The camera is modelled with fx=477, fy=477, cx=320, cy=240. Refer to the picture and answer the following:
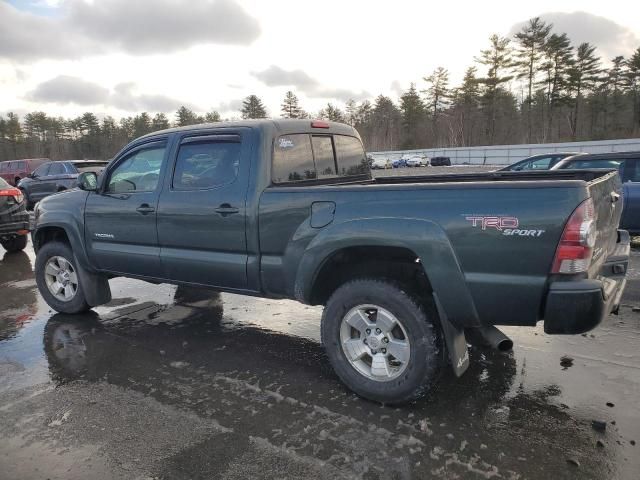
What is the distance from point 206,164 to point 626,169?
773 cm

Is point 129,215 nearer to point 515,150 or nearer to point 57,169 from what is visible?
point 57,169

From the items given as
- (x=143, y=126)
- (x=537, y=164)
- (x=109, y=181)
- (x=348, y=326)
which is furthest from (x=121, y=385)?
(x=143, y=126)

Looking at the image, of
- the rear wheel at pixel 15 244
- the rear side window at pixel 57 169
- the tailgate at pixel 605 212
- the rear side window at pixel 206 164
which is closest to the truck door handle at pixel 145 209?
the rear side window at pixel 206 164

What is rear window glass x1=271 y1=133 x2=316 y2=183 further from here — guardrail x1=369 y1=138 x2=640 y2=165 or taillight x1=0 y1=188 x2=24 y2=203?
guardrail x1=369 y1=138 x2=640 y2=165

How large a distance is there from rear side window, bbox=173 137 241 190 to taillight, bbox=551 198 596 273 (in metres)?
2.44

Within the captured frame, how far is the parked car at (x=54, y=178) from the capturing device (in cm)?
1681

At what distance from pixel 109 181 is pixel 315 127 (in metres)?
2.23

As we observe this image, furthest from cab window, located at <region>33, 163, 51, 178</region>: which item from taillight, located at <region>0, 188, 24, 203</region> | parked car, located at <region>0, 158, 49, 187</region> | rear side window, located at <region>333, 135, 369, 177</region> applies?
rear side window, located at <region>333, 135, 369, 177</region>

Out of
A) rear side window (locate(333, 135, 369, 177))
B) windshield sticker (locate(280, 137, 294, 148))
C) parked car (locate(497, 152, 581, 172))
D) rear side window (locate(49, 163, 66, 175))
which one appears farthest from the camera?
rear side window (locate(49, 163, 66, 175))

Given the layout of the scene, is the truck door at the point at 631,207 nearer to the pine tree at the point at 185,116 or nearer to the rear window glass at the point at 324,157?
the rear window glass at the point at 324,157

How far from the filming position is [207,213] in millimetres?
3957

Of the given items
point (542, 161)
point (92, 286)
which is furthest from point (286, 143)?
point (542, 161)

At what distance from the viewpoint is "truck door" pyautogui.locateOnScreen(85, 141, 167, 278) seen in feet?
14.6

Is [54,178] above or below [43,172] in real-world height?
below
